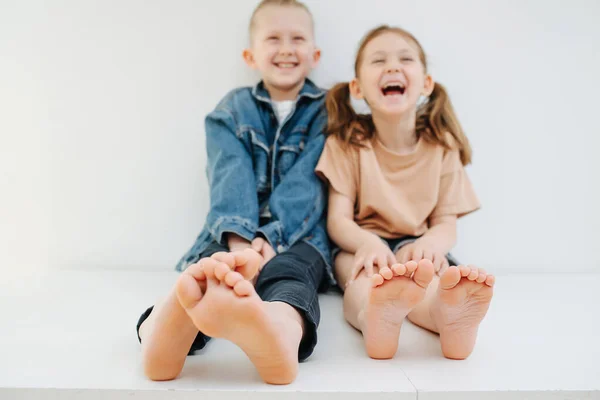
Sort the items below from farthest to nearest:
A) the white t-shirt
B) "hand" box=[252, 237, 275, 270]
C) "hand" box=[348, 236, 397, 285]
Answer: the white t-shirt → "hand" box=[252, 237, 275, 270] → "hand" box=[348, 236, 397, 285]

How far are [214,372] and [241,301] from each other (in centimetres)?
16

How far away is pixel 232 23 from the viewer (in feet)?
5.08

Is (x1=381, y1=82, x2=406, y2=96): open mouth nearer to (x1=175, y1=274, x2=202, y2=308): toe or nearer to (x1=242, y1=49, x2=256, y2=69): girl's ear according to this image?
(x1=242, y1=49, x2=256, y2=69): girl's ear

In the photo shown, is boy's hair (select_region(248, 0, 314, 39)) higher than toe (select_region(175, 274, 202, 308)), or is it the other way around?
boy's hair (select_region(248, 0, 314, 39))

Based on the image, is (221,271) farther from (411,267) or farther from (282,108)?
(282,108)

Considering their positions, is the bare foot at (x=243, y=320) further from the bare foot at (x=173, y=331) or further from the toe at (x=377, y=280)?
the toe at (x=377, y=280)

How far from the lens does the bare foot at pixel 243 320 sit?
663 mm

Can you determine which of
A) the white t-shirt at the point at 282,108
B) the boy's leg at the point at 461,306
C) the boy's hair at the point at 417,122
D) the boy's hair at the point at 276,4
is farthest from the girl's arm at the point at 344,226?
the boy's hair at the point at 276,4

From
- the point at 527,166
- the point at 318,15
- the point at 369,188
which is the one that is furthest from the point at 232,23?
the point at 527,166

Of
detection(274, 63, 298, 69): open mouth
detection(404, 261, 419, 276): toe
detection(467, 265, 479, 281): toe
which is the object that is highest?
detection(274, 63, 298, 69): open mouth

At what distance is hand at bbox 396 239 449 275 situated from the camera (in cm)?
112

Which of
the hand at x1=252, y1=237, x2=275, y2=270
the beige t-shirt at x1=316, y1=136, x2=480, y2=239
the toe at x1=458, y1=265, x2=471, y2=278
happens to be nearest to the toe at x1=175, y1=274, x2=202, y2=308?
the toe at x1=458, y1=265, x2=471, y2=278

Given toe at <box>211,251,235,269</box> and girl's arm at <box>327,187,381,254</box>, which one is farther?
girl's arm at <box>327,187,381,254</box>

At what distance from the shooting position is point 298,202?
1271 millimetres
